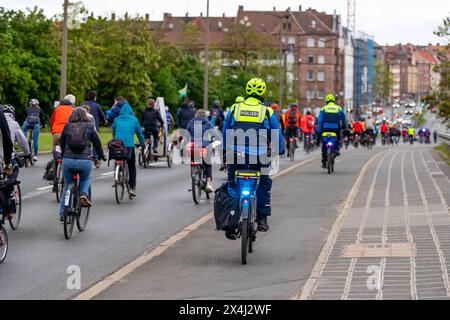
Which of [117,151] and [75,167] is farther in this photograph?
[117,151]

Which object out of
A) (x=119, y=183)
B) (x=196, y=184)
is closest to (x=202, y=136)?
(x=196, y=184)

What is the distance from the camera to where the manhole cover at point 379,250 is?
39.5ft

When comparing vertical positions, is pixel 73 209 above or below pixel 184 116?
below

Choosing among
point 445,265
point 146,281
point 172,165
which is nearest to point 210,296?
point 146,281

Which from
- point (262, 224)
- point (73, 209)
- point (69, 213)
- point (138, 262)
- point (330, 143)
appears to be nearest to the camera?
point (138, 262)

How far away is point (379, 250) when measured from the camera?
491 inches

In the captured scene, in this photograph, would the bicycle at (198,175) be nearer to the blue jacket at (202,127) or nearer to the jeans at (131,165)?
the blue jacket at (202,127)

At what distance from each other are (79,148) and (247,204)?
348 centimetres

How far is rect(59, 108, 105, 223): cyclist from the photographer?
581 inches

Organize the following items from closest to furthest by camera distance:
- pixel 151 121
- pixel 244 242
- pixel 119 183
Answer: pixel 244 242
pixel 119 183
pixel 151 121

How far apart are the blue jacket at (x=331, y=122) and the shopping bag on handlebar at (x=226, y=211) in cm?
1540

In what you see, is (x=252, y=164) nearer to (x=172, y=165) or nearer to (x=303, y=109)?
(x=172, y=165)

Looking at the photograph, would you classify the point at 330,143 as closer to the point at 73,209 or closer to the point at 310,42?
the point at 73,209
